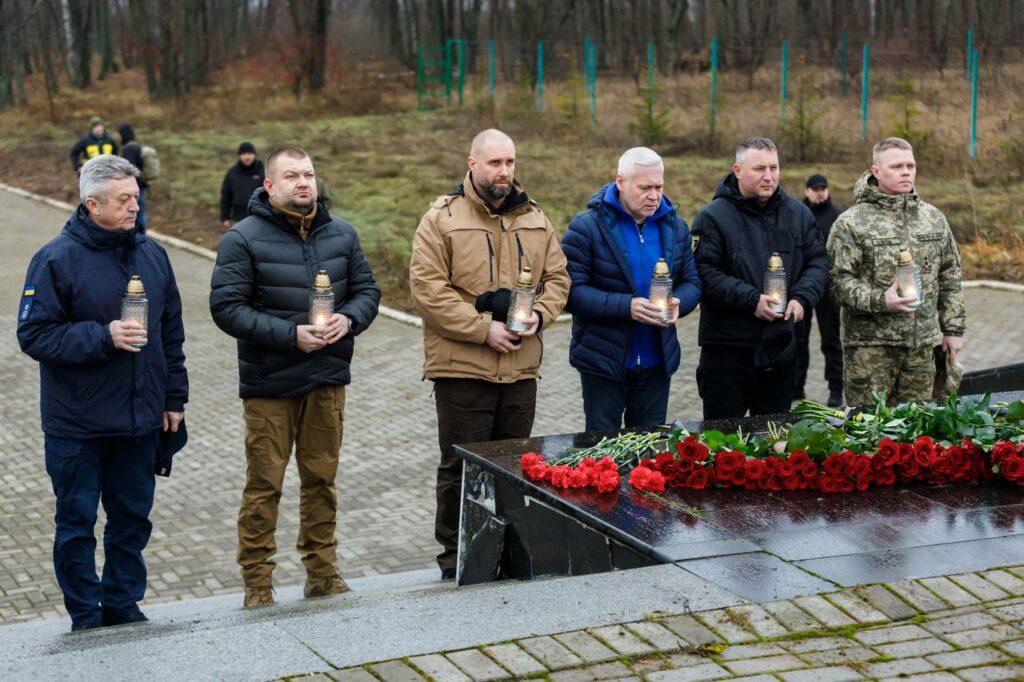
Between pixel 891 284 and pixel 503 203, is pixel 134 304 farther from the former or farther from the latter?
pixel 891 284

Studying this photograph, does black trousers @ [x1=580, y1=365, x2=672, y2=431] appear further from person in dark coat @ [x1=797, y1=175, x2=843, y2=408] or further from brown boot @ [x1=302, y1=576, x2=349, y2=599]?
person in dark coat @ [x1=797, y1=175, x2=843, y2=408]

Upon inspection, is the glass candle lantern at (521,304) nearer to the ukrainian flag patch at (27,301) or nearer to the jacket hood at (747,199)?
the jacket hood at (747,199)

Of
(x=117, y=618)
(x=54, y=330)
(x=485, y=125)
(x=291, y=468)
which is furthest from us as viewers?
(x=485, y=125)

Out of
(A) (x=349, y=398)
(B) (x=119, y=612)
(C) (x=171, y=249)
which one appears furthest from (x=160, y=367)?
(C) (x=171, y=249)

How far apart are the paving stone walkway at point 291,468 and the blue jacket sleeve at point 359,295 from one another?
1.62 metres

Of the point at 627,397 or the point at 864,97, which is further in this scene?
the point at 864,97

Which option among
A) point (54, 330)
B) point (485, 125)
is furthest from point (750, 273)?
point (485, 125)

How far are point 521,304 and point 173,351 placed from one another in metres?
1.61

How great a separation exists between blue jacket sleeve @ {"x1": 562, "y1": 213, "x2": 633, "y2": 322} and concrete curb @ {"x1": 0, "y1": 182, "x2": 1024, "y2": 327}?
2.23 metres

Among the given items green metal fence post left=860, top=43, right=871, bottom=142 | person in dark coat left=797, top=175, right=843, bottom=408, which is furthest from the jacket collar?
green metal fence post left=860, top=43, right=871, bottom=142

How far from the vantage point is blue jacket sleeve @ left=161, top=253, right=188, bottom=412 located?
634 centimetres

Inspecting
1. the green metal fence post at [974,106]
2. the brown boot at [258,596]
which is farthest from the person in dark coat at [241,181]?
the green metal fence post at [974,106]

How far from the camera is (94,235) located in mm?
5992

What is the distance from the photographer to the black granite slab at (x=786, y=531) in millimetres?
5293
